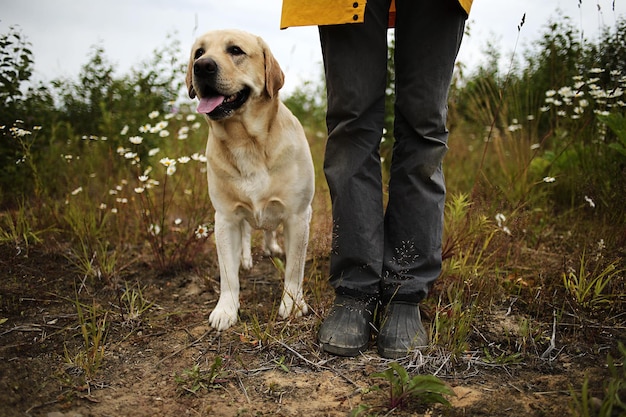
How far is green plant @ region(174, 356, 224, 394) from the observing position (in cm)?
174

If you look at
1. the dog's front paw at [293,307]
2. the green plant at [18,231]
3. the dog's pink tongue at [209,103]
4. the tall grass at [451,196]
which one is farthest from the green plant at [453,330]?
the green plant at [18,231]

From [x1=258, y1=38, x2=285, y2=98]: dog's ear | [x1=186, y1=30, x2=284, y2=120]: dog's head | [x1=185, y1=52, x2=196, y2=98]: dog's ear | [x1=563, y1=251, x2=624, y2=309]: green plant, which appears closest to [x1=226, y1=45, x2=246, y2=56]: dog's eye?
[x1=186, y1=30, x2=284, y2=120]: dog's head

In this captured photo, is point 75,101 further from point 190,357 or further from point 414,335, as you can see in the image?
point 414,335

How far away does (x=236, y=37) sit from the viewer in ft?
7.62

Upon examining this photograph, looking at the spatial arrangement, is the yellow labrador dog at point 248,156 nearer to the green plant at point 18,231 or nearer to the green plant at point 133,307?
the green plant at point 133,307

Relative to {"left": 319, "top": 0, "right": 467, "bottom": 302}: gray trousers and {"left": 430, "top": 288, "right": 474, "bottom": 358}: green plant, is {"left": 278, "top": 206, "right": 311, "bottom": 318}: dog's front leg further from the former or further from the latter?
{"left": 430, "top": 288, "right": 474, "bottom": 358}: green plant

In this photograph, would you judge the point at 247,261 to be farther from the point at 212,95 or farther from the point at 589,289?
the point at 589,289

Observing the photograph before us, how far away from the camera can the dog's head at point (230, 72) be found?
221cm

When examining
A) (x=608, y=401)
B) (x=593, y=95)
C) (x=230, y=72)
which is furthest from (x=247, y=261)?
(x=593, y=95)

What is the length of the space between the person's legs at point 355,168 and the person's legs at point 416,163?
2.8 inches

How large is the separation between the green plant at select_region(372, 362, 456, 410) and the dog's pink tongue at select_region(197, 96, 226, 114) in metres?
1.35

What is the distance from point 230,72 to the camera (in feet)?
7.33

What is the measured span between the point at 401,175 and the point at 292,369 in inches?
35.8

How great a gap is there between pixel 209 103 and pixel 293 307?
1010 mm
